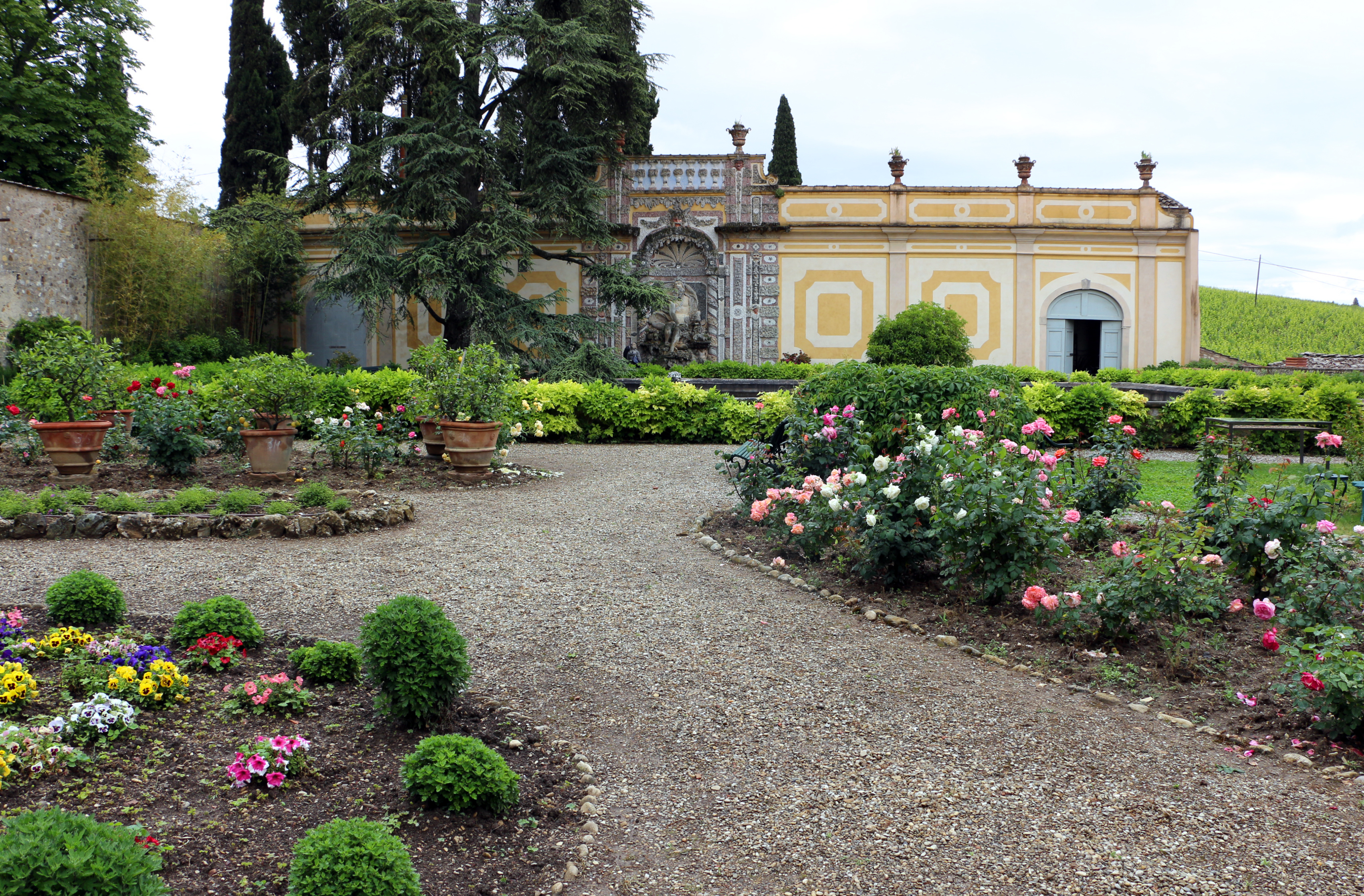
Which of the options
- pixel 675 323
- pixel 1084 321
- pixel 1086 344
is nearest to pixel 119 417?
pixel 675 323

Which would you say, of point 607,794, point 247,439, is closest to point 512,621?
point 607,794

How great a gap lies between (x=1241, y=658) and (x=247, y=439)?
23.9ft

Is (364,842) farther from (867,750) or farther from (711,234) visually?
(711,234)

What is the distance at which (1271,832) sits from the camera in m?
2.39

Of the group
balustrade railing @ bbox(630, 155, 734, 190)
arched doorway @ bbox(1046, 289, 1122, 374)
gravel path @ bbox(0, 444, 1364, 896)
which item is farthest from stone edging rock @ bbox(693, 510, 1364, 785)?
arched doorway @ bbox(1046, 289, 1122, 374)

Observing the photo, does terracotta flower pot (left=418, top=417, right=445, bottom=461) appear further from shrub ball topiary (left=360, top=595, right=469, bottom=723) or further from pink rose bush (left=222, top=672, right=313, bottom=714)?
shrub ball topiary (left=360, top=595, right=469, bottom=723)

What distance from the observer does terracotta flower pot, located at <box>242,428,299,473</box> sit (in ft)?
24.9

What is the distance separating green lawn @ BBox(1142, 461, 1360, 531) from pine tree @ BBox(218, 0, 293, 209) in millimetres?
19303

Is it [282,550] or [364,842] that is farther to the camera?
[282,550]

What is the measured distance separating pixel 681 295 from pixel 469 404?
1233cm

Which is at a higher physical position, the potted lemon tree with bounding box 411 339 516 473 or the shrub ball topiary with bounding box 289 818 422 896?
the potted lemon tree with bounding box 411 339 516 473

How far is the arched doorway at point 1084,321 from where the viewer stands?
2019 cm

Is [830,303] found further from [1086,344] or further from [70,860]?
[70,860]

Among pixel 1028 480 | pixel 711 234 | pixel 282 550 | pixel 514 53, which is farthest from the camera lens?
pixel 711 234
